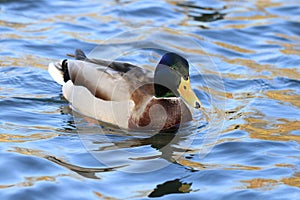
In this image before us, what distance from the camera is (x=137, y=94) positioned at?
8078 millimetres

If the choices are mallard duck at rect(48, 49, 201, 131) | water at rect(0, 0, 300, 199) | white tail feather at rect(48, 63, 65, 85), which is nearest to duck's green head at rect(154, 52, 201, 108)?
mallard duck at rect(48, 49, 201, 131)

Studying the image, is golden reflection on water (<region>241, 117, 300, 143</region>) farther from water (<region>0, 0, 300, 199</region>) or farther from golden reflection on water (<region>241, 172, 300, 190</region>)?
golden reflection on water (<region>241, 172, 300, 190</region>)

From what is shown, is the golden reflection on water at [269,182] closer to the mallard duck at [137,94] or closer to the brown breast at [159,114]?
the mallard duck at [137,94]

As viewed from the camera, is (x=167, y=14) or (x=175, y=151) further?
(x=167, y=14)

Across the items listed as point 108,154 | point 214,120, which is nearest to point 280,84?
point 214,120

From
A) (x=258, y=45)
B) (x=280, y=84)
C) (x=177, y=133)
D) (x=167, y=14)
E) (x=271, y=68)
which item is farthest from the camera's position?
(x=167, y=14)

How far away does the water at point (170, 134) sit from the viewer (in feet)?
20.6

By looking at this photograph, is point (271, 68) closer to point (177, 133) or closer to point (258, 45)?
point (258, 45)

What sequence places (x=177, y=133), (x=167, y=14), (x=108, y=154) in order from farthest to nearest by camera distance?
(x=167, y=14) → (x=177, y=133) → (x=108, y=154)

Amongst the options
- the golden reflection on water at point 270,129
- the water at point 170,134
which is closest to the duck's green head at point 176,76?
the water at point 170,134

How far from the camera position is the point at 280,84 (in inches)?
364

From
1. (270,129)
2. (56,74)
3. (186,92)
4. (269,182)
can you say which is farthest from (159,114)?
(269,182)

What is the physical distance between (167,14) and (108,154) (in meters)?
5.46

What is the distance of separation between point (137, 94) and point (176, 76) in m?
0.56
